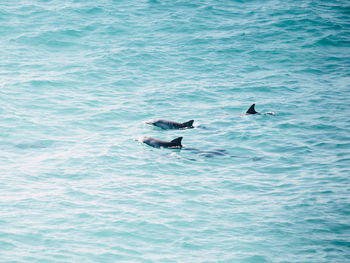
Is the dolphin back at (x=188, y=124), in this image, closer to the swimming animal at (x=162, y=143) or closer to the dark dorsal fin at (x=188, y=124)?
the dark dorsal fin at (x=188, y=124)

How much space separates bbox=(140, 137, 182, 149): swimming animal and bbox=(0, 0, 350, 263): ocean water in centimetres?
30

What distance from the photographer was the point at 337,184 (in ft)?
48.4

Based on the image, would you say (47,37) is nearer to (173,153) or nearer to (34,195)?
(173,153)

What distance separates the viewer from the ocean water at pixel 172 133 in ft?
39.2

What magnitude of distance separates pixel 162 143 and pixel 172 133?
4.81ft

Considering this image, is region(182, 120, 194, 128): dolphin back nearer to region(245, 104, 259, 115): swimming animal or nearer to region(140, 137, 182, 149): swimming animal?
region(140, 137, 182, 149): swimming animal

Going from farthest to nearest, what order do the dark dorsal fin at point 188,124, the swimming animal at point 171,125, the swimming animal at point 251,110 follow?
the swimming animal at point 251,110 < the swimming animal at point 171,125 < the dark dorsal fin at point 188,124

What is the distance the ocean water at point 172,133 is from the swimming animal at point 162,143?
11.9 inches

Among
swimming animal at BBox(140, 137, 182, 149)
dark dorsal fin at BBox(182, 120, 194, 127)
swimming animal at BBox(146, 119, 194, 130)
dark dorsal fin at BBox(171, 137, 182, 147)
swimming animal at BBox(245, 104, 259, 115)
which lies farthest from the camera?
swimming animal at BBox(245, 104, 259, 115)

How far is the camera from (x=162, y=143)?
17.6m

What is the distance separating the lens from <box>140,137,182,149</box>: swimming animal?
677 inches

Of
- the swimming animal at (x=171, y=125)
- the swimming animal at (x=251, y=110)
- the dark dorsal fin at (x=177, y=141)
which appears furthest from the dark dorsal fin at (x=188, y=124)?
the swimming animal at (x=251, y=110)

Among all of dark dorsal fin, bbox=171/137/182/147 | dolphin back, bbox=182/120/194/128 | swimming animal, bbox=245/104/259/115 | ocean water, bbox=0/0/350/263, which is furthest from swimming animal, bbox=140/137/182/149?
swimming animal, bbox=245/104/259/115

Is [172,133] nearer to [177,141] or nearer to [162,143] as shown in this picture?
[162,143]
